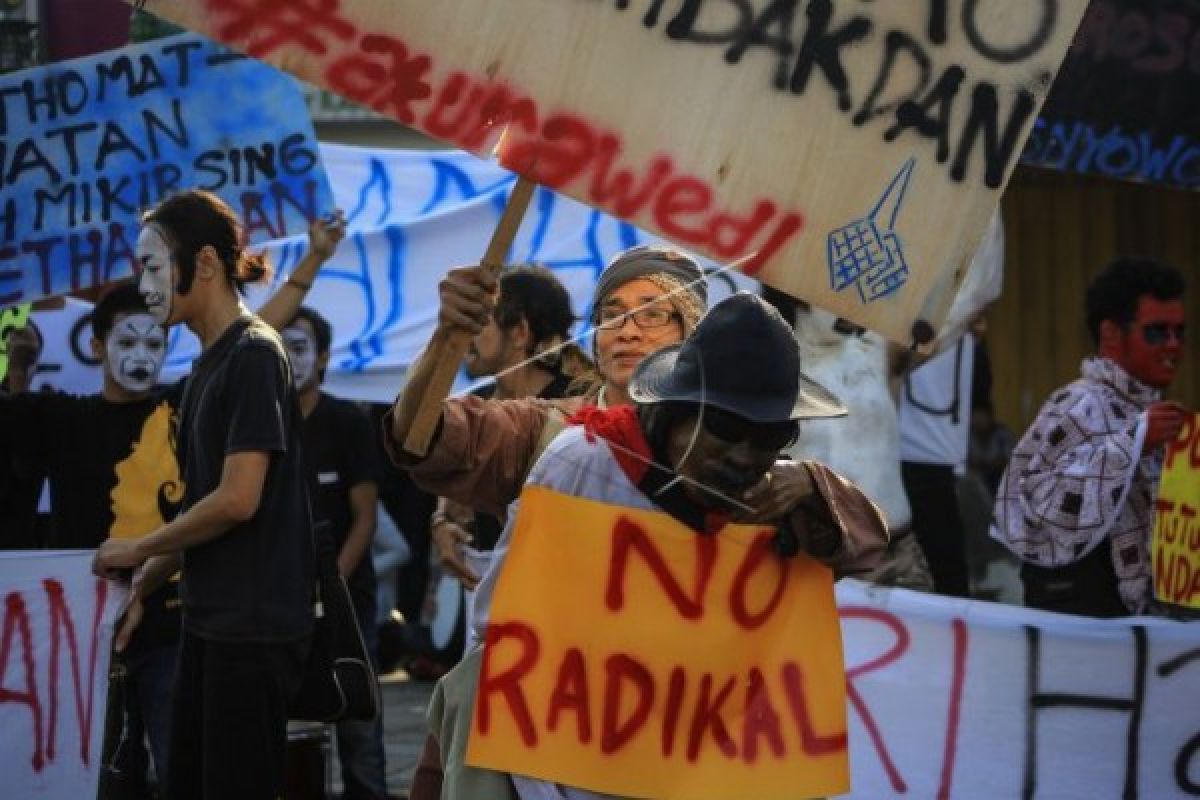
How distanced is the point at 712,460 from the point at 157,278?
2369mm

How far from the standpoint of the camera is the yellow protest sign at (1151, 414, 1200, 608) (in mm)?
5973

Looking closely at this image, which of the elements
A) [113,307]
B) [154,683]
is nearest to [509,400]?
[154,683]

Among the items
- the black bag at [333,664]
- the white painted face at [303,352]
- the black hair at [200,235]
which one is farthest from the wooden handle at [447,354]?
the white painted face at [303,352]

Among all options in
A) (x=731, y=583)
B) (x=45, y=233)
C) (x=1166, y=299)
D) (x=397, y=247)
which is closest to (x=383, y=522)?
(x=397, y=247)

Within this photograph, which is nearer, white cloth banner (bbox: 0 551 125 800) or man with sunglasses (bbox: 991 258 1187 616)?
man with sunglasses (bbox: 991 258 1187 616)

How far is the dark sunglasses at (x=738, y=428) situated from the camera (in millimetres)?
3525

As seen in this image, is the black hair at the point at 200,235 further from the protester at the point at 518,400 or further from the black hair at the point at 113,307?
the black hair at the point at 113,307

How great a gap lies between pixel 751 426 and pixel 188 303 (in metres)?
2.34

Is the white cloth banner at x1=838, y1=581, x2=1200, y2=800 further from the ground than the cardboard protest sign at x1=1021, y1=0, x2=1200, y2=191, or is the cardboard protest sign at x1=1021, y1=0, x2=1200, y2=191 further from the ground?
the cardboard protest sign at x1=1021, y1=0, x2=1200, y2=191

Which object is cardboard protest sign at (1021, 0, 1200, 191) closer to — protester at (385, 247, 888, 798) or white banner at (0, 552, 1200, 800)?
white banner at (0, 552, 1200, 800)

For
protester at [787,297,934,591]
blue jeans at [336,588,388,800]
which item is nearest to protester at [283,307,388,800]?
blue jeans at [336,588,388,800]

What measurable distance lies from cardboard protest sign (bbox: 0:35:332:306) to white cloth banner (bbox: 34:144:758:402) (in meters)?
1.36

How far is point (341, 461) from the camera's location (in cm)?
775

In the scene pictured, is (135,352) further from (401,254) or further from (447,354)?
(447,354)
